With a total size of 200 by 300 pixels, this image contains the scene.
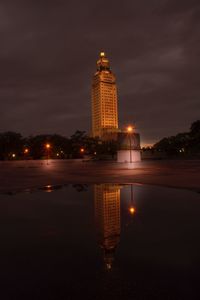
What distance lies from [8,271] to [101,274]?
1.37 meters

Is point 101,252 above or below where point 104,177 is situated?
below

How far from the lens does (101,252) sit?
4168mm

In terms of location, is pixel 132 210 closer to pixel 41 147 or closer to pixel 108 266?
pixel 108 266

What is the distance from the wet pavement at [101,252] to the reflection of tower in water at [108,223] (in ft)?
0.06

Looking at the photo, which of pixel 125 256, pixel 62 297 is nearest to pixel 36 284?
pixel 62 297

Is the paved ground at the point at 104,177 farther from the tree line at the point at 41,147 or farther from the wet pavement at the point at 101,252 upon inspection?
the tree line at the point at 41,147

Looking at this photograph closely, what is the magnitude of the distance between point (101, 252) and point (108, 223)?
174 centimetres

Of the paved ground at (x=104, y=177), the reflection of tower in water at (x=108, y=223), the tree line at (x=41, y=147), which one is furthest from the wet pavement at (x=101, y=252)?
the tree line at (x=41, y=147)

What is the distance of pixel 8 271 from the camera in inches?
140

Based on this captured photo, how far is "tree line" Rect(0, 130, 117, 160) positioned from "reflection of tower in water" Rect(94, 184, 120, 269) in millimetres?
86098

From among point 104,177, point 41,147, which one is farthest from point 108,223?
point 41,147

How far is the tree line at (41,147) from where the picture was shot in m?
96.5

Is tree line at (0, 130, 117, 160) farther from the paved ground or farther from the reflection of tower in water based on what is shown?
the reflection of tower in water

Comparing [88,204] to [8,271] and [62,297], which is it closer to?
[8,271]
